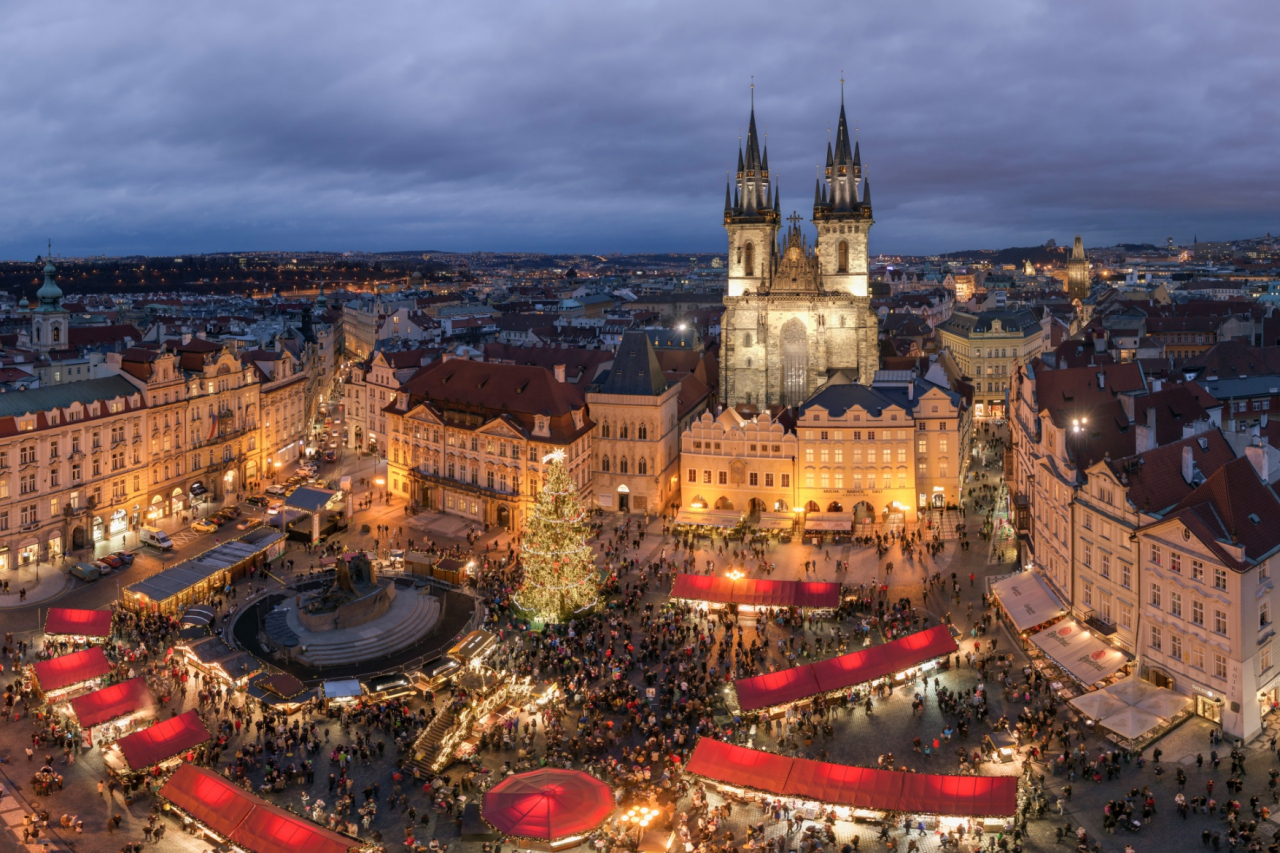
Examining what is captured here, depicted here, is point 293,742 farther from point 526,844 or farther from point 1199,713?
point 1199,713

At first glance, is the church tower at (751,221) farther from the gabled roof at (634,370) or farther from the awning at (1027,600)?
the awning at (1027,600)

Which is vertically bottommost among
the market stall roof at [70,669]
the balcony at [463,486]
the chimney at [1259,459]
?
the market stall roof at [70,669]

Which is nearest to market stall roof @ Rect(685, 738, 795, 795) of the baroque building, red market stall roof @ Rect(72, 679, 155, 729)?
red market stall roof @ Rect(72, 679, 155, 729)

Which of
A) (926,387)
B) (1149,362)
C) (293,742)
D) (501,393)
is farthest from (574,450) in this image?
(1149,362)

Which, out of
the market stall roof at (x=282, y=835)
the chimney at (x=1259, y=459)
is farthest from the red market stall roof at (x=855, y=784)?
the chimney at (x=1259, y=459)

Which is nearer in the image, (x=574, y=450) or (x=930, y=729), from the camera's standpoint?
(x=930, y=729)

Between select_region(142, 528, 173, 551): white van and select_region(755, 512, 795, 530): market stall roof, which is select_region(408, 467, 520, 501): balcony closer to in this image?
select_region(755, 512, 795, 530): market stall roof
